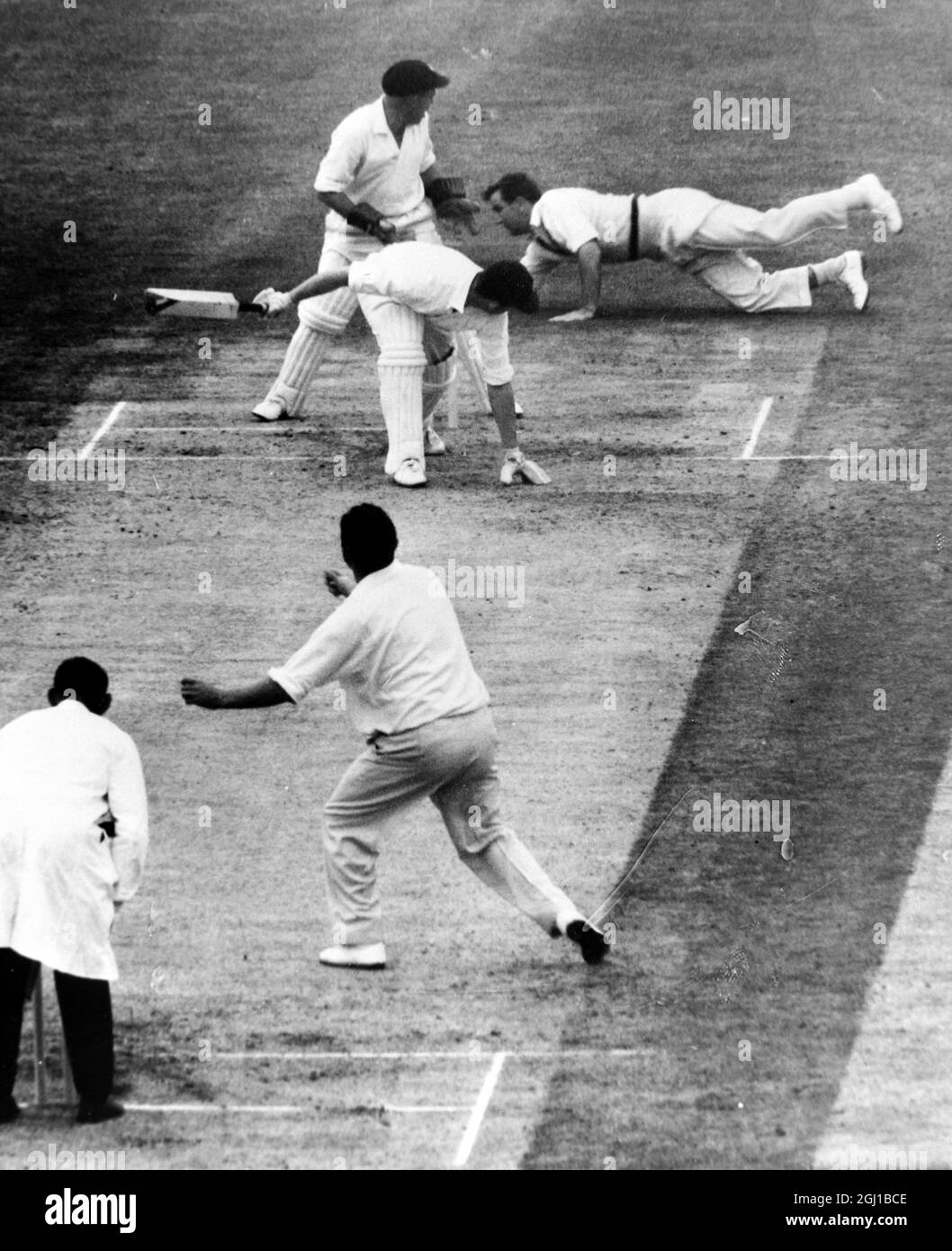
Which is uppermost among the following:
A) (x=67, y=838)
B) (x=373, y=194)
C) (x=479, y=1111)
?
(x=373, y=194)

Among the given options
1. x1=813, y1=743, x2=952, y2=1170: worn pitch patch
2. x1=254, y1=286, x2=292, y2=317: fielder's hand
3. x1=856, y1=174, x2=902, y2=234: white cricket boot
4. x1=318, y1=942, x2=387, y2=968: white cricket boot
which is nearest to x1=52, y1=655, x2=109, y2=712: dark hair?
x1=318, y1=942, x2=387, y2=968: white cricket boot

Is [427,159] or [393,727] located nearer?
[393,727]

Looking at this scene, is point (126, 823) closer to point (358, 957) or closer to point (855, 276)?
point (358, 957)

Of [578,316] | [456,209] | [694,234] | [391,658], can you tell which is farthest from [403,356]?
[391,658]

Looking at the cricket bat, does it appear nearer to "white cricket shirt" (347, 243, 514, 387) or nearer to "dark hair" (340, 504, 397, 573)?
"white cricket shirt" (347, 243, 514, 387)

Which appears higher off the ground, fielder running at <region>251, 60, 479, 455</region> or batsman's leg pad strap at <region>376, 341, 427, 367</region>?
fielder running at <region>251, 60, 479, 455</region>

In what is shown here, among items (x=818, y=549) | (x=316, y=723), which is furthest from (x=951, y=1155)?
(x=818, y=549)
